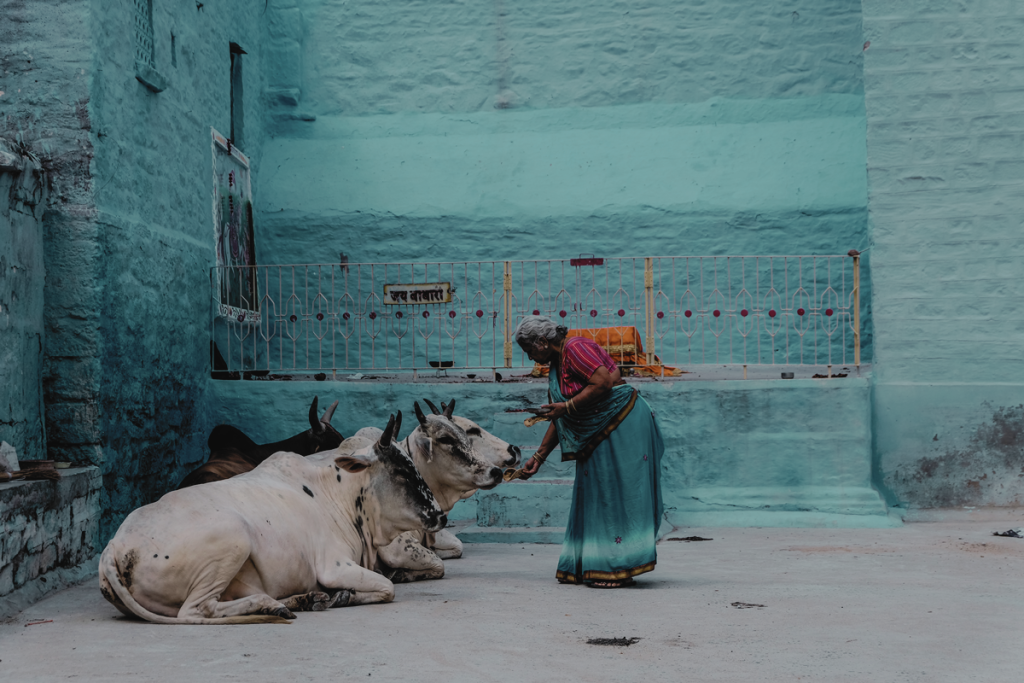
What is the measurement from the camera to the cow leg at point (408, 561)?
244 inches

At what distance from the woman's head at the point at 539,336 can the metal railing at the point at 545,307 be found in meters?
4.57

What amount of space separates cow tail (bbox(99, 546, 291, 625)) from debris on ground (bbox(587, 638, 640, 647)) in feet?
4.37

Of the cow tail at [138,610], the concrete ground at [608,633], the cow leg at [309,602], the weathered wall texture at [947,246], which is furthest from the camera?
the weathered wall texture at [947,246]

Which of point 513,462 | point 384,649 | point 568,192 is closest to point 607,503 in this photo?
point 513,462

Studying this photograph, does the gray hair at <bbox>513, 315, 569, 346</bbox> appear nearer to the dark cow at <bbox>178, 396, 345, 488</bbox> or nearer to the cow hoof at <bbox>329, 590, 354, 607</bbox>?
the cow hoof at <bbox>329, 590, 354, 607</bbox>

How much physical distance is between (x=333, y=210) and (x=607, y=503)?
6.98m

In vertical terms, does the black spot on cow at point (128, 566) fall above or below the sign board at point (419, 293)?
below

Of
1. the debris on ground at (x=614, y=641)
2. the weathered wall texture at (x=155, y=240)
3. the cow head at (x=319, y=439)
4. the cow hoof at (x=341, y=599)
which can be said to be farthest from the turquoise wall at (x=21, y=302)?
the debris on ground at (x=614, y=641)

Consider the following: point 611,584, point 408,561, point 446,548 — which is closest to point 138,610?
point 408,561

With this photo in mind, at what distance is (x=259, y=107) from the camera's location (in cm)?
1222

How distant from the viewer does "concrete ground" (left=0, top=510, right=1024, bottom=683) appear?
3.94 metres

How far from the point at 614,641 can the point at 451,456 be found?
2019 millimetres

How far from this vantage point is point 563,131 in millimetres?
12352

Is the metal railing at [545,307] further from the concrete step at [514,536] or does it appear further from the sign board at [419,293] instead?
the concrete step at [514,536]
